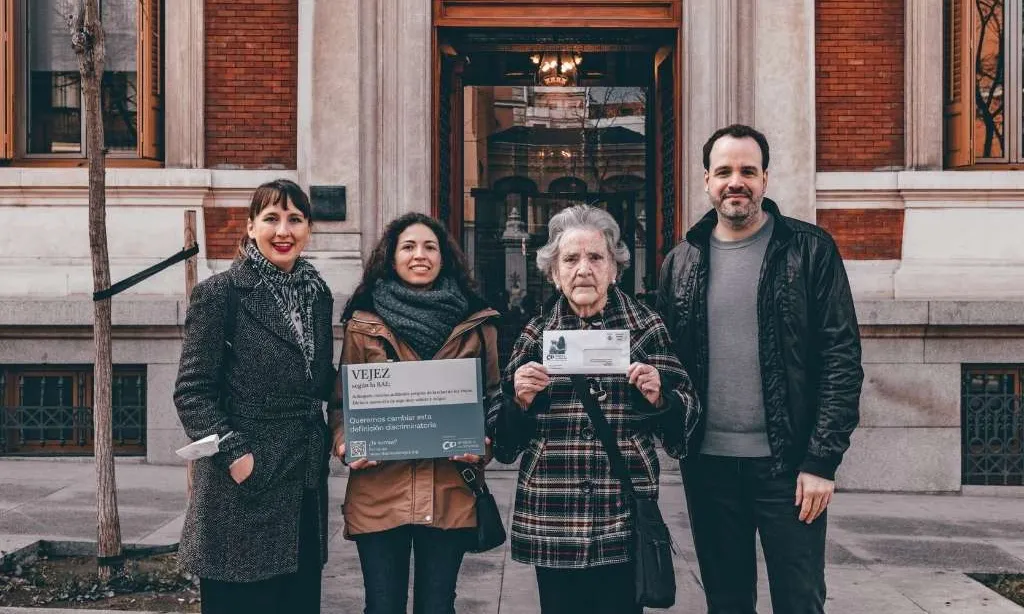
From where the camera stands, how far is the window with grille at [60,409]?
900cm

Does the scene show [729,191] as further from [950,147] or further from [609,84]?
[609,84]

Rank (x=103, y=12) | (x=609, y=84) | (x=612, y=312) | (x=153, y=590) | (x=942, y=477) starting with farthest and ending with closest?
(x=609, y=84) < (x=103, y=12) < (x=942, y=477) < (x=153, y=590) < (x=612, y=312)

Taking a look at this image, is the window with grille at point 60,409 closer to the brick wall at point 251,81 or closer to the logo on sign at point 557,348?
the brick wall at point 251,81

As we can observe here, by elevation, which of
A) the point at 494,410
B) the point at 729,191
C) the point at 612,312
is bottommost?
the point at 494,410

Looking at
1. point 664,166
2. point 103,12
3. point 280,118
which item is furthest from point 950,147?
point 103,12

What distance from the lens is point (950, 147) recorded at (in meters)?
8.92

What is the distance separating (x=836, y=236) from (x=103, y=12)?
7078 mm

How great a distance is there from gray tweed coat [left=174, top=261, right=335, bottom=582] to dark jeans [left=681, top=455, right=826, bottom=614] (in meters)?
1.52

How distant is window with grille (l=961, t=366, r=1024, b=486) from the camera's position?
8.65 metres

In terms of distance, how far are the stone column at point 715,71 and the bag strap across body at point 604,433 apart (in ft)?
18.3

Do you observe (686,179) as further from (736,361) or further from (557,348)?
(557,348)

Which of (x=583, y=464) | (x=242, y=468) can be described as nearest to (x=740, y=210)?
(x=583, y=464)

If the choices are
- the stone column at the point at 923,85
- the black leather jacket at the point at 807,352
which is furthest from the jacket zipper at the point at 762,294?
the stone column at the point at 923,85

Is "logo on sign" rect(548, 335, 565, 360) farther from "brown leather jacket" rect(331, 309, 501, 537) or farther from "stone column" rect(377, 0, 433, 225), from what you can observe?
"stone column" rect(377, 0, 433, 225)
